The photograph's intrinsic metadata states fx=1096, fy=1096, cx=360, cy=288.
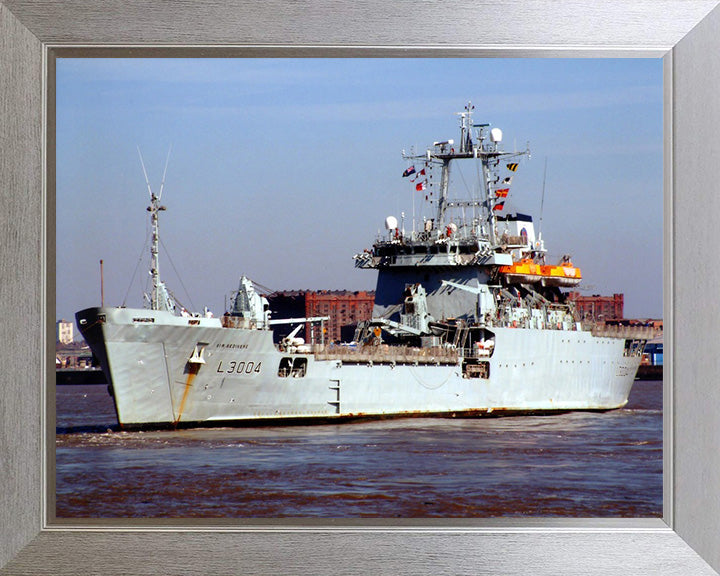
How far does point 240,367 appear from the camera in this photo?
58.6 ft

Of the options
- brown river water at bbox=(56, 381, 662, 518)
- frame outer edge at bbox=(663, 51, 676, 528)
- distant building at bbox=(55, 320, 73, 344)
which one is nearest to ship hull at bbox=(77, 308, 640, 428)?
brown river water at bbox=(56, 381, 662, 518)

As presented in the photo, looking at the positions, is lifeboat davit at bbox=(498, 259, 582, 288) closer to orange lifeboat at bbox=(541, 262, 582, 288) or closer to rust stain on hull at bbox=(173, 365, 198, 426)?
orange lifeboat at bbox=(541, 262, 582, 288)

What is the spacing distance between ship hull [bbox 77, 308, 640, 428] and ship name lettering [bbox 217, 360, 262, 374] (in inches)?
0.6

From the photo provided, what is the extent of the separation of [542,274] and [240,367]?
876cm

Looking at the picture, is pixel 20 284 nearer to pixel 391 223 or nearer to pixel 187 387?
pixel 187 387

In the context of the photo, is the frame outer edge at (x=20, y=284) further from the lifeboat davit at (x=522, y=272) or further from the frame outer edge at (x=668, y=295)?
the lifeboat davit at (x=522, y=272)

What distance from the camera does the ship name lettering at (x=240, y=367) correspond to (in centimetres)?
1767

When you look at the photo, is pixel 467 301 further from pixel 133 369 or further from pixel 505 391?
pixel 133 369

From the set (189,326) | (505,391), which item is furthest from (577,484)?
(505,391)

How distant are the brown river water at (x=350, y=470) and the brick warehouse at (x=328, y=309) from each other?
2048 mm

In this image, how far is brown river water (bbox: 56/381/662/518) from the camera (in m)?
10.1

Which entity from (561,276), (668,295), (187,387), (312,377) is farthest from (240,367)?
(668,295)

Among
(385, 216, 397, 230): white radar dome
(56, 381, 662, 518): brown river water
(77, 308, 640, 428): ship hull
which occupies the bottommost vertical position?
(56, 381, 662, 518): brown river water

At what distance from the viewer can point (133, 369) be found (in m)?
16.9
